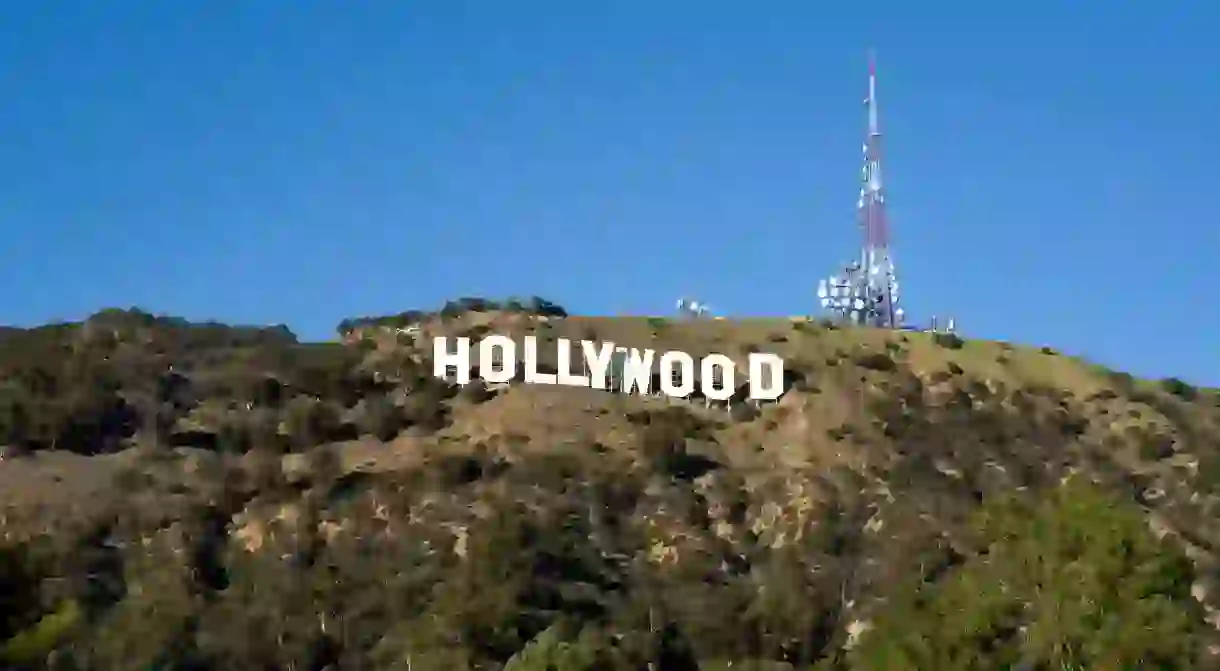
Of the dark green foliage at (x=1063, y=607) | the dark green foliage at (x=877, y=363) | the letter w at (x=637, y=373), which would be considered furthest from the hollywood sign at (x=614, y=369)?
the dark green foliage at (x=1063, y=607)

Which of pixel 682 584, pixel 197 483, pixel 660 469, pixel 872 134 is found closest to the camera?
pixel 682 584

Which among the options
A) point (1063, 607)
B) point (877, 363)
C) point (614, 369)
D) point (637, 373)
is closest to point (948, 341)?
point (877, 363)

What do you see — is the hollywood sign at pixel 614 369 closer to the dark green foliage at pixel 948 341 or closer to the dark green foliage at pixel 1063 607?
the dark green foliage at pixel 948 341

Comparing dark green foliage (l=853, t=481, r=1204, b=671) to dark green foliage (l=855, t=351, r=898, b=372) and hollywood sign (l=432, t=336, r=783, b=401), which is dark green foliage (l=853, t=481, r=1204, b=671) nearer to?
hollywood sign (l=432, t=336, r=783, b=401)

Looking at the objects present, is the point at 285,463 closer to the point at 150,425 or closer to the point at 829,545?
the point at 150,425

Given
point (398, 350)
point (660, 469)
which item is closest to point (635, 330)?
point (398, 350)

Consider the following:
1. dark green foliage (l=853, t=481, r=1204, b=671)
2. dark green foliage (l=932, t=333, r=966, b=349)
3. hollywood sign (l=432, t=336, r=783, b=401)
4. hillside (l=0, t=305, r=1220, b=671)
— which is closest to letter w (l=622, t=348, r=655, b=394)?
hollywood sign (l=432, t=336, r=783, b=401)

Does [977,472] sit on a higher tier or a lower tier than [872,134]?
lower
